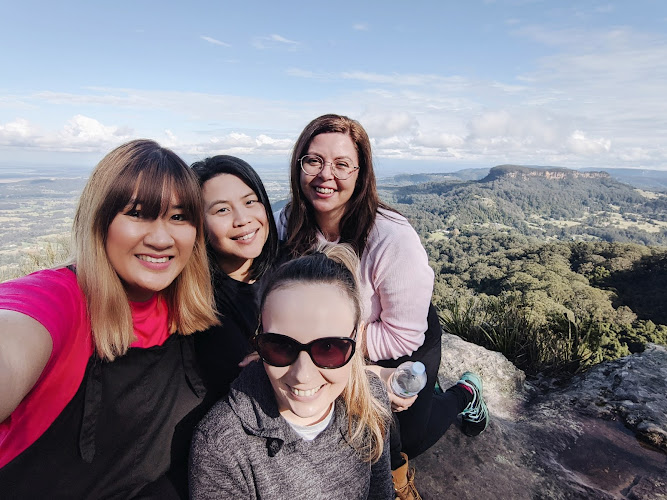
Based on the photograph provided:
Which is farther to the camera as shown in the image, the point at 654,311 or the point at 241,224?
the point at 654,311

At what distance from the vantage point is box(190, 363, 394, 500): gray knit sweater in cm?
137

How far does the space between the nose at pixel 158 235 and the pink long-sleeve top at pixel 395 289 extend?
115 cm

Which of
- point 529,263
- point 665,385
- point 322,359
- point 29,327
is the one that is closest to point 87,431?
point 29,327

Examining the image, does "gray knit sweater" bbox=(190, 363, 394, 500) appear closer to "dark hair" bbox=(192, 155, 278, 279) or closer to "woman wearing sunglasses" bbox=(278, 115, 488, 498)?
"woman wearing sunglasses" bbox=(278, 115, 488, 498)

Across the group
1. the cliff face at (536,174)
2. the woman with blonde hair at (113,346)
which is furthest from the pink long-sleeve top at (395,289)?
the cliff face at (536,174)

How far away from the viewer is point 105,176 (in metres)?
1.49

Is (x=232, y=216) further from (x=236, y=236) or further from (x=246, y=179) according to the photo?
(x=246, y=179)

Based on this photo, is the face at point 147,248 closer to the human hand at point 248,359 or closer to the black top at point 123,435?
the black top at point 123,435

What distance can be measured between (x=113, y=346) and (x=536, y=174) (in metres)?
183

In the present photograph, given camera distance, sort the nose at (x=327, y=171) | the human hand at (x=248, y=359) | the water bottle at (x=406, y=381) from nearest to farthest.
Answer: the human hand at (x=248, y=359)
the water bottle at (x=406, y=381)
the nose at (x=327, y=171)

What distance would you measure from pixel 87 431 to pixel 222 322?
739mm

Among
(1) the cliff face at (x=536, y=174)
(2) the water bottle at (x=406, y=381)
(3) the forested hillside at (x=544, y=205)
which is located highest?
(2) the water bottle at (x=406, y=381)

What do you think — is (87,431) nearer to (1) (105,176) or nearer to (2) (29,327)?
(2) (29,327)

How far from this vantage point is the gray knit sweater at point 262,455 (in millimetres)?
1365
